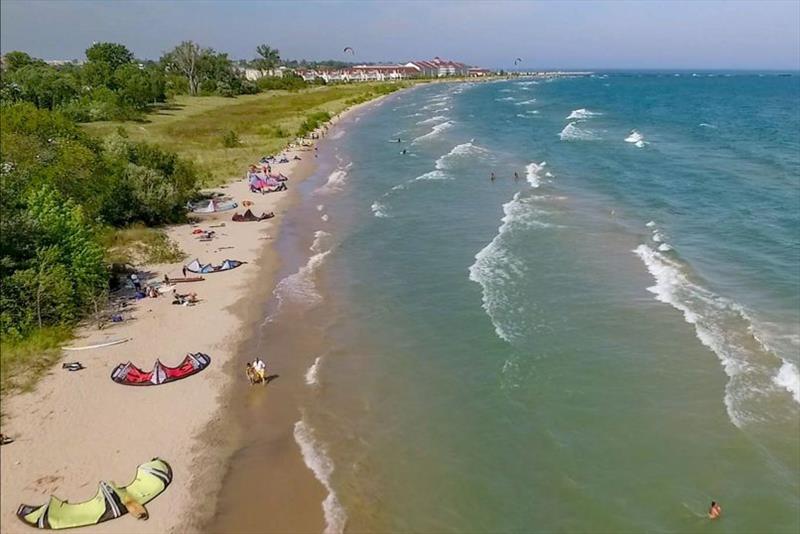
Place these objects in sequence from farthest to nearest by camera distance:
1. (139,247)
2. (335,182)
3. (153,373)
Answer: (335,182), (139,247), (153,373)

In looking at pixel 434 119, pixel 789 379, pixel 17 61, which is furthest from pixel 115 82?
pixel 789 379

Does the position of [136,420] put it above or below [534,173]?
below

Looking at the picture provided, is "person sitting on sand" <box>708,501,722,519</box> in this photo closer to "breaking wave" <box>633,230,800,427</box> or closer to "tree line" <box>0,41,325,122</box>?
"breaking wave" <box>633,230,800,427</box>

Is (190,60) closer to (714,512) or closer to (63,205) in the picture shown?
(63,205)

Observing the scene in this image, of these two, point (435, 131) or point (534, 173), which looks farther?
point (435, 131)

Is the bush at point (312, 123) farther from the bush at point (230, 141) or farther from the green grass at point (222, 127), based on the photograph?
the bush at point (230, 141)

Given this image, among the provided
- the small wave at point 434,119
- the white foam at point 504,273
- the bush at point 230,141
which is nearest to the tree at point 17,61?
Answer: the bush at point 230,141
